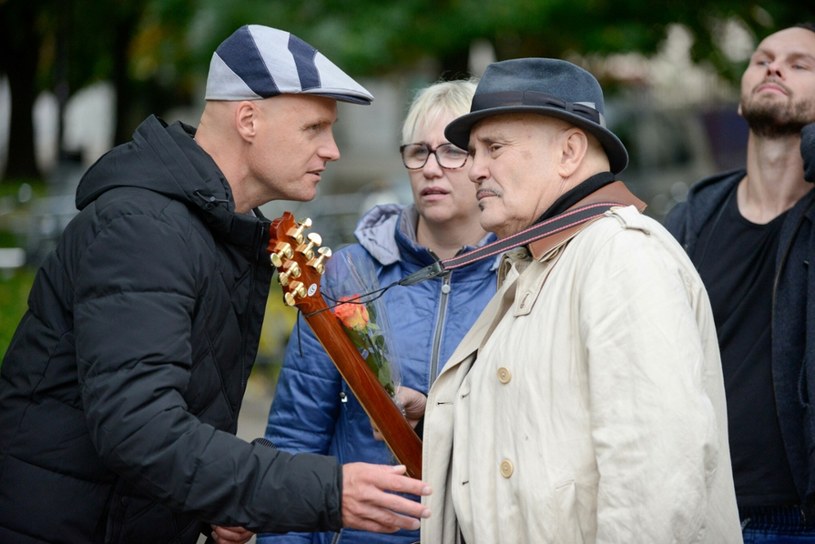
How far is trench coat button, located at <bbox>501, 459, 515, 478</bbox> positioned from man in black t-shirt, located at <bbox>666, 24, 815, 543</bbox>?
1138mm

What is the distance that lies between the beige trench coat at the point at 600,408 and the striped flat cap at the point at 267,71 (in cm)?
73

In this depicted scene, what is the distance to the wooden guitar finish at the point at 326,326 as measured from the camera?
2.96 m

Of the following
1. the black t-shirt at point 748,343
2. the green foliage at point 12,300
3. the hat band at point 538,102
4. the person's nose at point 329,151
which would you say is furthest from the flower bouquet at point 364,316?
the green foliage at point 12,300

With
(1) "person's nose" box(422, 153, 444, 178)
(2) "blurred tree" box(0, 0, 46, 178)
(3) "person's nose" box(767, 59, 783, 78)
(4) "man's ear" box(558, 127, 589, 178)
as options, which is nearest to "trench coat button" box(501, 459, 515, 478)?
(4) "man's ear" box(558, 127, 589, 178)

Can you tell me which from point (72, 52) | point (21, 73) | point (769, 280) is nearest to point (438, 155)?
point (769, 280)

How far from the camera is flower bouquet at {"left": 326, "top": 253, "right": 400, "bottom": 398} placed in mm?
3174

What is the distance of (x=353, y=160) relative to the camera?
1073 inches

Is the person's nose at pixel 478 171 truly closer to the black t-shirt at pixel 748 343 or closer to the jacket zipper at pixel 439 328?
the jacket zipper at pixel 439 328

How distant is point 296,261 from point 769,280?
1.64m

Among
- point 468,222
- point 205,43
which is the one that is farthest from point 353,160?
point 468,222

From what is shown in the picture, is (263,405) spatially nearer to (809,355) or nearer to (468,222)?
(468,222)

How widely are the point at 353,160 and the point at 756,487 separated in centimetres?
2407

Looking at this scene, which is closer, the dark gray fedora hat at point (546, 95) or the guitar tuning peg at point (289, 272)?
the dark gray fedora hat at point (546, 95)

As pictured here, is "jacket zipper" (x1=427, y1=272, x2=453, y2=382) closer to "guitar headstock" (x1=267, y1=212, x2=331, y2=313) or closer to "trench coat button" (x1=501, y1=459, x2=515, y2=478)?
"guitar headstock" (x1=267, y1=212, x2=331, y2=313)
